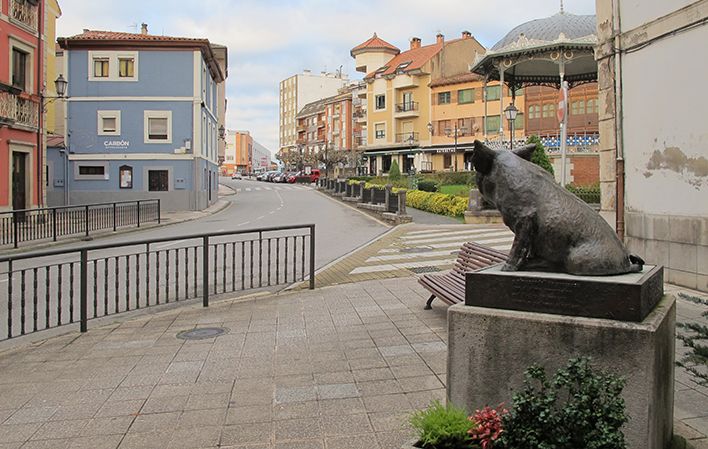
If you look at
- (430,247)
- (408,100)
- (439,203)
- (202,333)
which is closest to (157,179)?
(439,203)

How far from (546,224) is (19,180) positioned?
Result: 25.1 m

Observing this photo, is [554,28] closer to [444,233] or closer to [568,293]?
[444,233]

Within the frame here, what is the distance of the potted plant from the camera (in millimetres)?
3064

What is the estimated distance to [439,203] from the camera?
24.1 m

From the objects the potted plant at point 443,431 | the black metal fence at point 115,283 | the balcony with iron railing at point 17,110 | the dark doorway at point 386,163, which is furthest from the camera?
the dark doorway at point 386,163

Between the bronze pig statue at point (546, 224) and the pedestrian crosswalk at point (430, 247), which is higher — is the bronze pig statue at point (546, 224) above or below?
above

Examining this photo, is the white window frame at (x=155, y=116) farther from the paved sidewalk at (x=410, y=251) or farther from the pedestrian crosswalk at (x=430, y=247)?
the pedestrian crosswalk at (x=430, y=247)

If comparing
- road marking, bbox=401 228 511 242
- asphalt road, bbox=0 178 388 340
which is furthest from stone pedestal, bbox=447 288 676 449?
road marking, bbox=401 228 511 242

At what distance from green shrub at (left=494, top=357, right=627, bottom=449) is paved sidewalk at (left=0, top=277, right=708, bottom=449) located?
111 cm

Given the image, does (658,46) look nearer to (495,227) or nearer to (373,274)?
(373,274)

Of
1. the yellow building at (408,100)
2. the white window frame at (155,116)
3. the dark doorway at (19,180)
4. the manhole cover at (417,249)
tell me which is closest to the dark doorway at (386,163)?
the yellow building at (408,100)

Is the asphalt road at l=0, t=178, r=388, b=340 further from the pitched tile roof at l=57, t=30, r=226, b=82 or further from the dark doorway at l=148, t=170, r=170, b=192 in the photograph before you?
the pitched tile roof at l=57, t=30, r=226, b=82

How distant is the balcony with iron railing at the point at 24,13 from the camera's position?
22688 mm

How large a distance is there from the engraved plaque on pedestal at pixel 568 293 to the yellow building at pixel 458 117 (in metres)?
51.3
